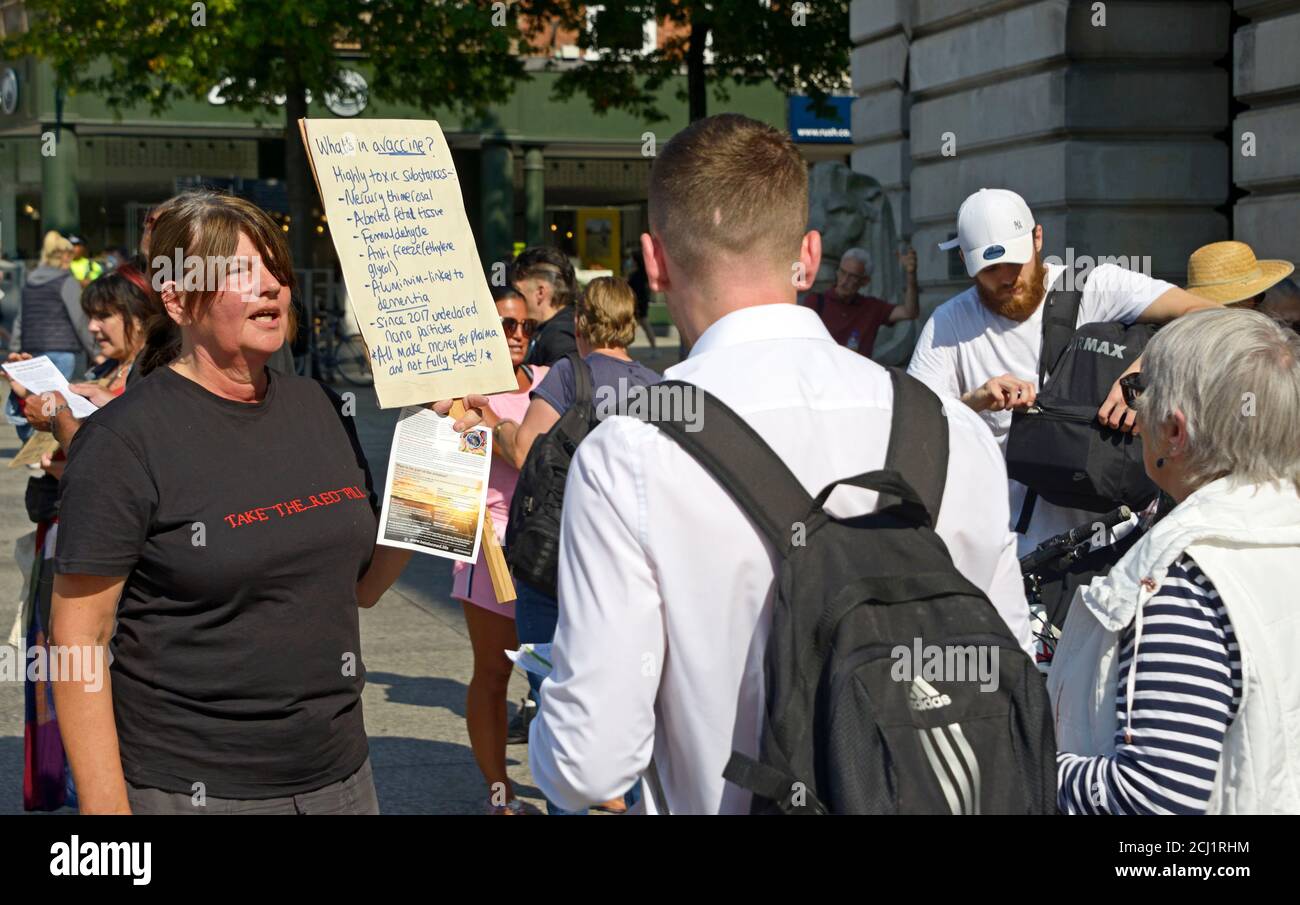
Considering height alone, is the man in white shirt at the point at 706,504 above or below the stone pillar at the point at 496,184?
below

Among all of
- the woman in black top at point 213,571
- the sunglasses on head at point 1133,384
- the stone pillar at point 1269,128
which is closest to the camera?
the sunglasses on head at point 1133,384

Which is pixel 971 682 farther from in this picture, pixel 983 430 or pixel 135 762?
pixel 135 762

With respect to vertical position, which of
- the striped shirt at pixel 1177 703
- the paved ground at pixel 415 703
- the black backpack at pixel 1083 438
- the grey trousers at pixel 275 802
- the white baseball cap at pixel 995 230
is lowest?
the paved ground at pixel 415 703

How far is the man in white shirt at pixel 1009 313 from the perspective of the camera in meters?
5.05

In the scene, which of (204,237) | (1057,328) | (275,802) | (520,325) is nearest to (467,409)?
(204,237)

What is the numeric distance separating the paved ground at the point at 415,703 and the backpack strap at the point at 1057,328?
2.42 m

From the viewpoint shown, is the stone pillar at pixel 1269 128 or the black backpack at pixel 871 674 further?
the stone pillar at pixel 1269 128

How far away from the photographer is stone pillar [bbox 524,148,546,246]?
112 feet

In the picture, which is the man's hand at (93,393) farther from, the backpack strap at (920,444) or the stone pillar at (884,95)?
the stone pillar at (884,95)

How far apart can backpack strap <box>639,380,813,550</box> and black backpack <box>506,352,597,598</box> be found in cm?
193

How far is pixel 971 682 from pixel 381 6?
21.1m

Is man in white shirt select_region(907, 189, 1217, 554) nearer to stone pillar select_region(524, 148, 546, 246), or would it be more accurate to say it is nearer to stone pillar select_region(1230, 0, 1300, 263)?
stone pillar select_region(1230, 0, 1300, 263)

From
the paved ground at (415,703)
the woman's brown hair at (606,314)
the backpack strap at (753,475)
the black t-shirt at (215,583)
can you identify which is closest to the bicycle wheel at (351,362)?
the paved ground at (415,703)

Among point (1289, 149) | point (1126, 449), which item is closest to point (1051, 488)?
point (1126, 449)
